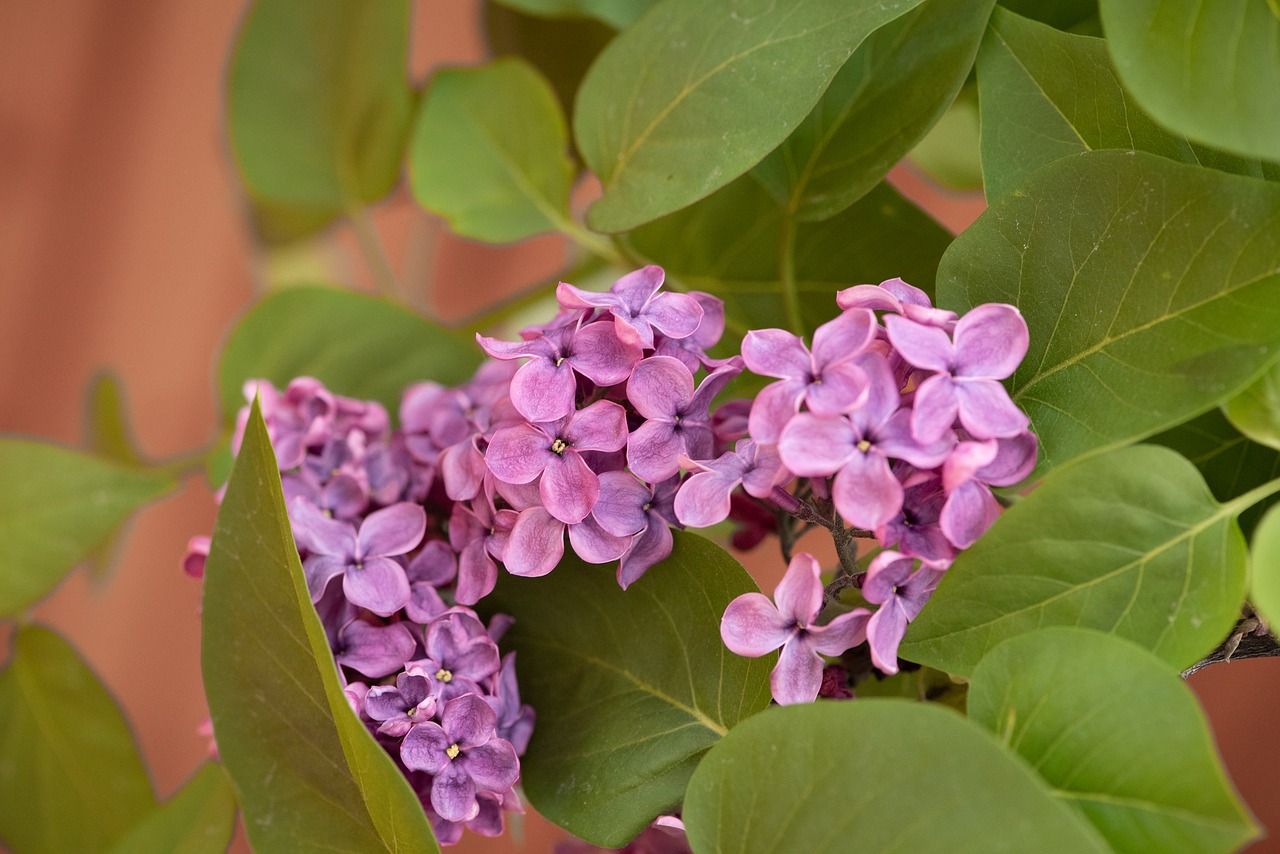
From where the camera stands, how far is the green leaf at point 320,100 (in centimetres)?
43

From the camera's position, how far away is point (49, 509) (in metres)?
0.40

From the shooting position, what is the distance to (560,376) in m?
0.23

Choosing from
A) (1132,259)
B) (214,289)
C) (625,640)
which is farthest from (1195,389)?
(214,289)

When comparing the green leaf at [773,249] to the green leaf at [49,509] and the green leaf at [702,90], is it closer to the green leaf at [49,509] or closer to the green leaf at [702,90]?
the green leaf at [702,90]

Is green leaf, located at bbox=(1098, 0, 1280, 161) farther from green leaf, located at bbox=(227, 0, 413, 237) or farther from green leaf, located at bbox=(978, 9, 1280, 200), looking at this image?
green leaf, located at bbox=(227, 0, 413, 237)

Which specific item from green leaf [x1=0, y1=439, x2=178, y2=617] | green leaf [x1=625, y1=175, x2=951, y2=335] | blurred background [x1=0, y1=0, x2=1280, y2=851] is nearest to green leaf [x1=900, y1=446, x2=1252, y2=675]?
green leaf [x1=625, y1=175, x2=951, y2=335]

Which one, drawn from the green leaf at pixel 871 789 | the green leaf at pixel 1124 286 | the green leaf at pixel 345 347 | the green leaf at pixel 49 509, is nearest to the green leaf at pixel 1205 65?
the green leaf at pixel 1124 286

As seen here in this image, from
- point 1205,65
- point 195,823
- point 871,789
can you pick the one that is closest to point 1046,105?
point 1205,65

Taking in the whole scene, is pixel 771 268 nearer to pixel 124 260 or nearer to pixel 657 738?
pixel 657 738

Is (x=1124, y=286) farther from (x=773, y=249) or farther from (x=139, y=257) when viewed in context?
(x=139, y=257)

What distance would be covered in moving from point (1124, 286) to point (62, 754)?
1.35 ft

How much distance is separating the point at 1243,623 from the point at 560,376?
0.49ft

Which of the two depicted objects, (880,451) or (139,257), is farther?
(139,257)

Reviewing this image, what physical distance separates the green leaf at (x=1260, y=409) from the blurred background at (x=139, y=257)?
0.47m
